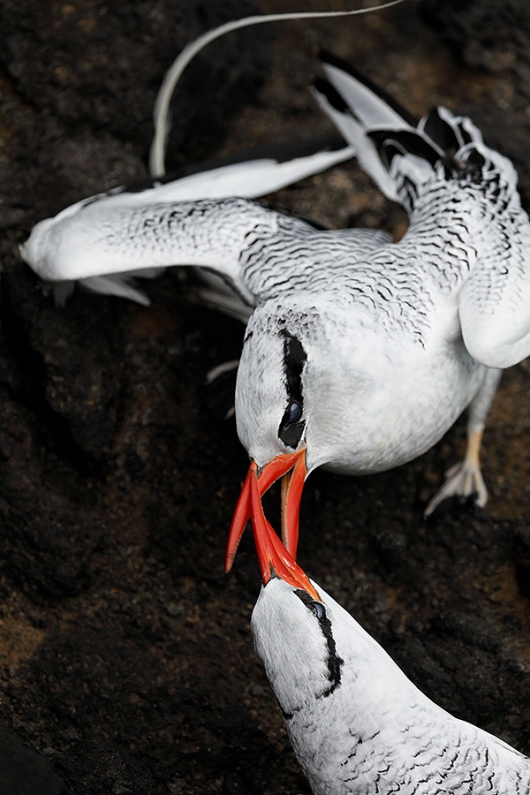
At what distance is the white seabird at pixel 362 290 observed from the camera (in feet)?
11.8

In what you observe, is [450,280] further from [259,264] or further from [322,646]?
[322,646]

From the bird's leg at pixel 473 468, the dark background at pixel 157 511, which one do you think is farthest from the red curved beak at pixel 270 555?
the bird's leg at pixel 473 468

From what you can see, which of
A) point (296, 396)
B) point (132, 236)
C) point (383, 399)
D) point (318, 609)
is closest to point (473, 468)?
point (383, 399)

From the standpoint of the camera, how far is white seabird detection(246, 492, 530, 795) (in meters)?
3.06

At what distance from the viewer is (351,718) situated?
311 centimetres

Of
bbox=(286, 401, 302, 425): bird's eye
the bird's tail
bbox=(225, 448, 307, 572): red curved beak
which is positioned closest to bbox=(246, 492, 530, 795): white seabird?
bbox=(225, 448, 307, 572): red curved beak

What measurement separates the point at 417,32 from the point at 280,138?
148 centimetres

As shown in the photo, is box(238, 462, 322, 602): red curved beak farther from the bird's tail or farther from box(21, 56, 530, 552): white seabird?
the bird's tail

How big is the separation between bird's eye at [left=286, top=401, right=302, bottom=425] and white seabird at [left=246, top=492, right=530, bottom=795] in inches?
26.6

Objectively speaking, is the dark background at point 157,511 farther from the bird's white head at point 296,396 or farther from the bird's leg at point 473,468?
the bird's white head at point 296,396

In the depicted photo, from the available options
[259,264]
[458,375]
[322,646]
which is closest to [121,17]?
[259,264]

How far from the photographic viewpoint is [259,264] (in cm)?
420

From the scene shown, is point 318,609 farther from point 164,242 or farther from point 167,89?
point 167,89

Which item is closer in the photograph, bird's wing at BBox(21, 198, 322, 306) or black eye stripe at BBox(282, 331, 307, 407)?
black eye stripe at BBox(282, 331, 307, 407)
